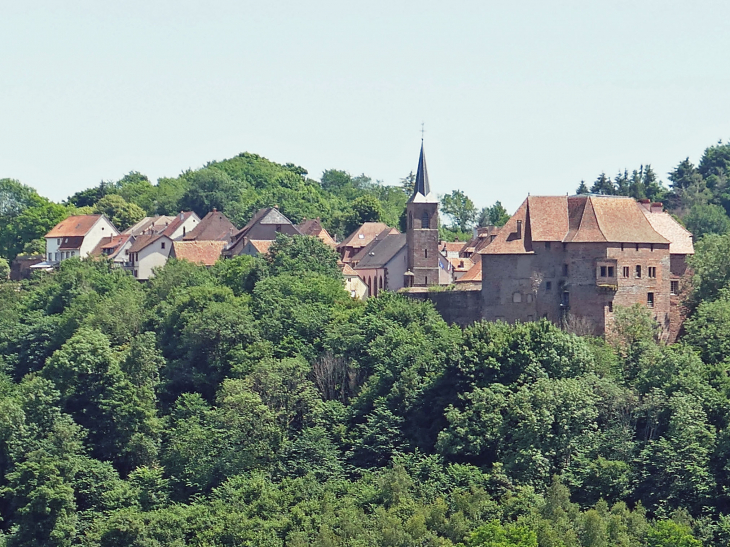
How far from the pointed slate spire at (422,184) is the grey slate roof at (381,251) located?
365 cm

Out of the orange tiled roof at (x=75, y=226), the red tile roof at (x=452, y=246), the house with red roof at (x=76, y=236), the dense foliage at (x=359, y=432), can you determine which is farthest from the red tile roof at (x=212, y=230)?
the dense foliage at (x=359, y=432)

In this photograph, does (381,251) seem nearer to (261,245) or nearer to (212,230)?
(261,245)

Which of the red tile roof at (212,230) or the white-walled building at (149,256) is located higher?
the red tile roof at (212,230)

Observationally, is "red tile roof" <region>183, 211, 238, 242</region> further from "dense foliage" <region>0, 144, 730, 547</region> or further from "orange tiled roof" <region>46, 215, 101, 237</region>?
"dense foliage" <region>0, 144, 730, 547</region>

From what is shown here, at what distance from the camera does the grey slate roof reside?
99150 millimetres

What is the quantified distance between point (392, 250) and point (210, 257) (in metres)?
13.1

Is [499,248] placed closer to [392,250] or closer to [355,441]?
[355,441]

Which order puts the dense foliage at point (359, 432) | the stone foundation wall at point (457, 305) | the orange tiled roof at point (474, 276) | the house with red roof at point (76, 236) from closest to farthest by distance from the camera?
the dense foliage at point (359, 432) → the stone foundation wall at point (457, 305) → the orange tiled roof at point (474, 276) → the house with red roof at point (76, 236)

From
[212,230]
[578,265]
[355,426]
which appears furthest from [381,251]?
[355,426]

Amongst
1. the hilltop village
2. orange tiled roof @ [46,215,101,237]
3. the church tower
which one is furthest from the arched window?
orange tiled roof @ [46,215,101,237]

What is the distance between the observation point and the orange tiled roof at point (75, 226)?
125 m

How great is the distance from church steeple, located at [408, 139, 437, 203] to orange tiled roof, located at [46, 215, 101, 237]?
36.4 m

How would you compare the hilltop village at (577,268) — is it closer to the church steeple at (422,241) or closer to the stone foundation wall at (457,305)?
the stone foundation wall at (457,305)

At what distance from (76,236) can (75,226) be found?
83.5 inches
